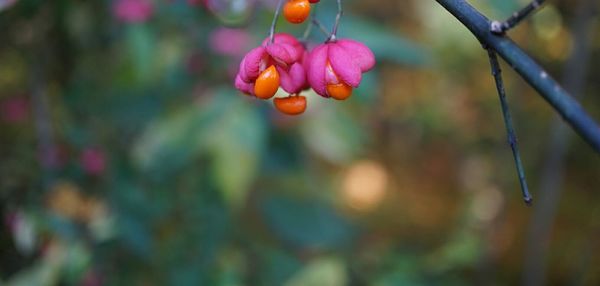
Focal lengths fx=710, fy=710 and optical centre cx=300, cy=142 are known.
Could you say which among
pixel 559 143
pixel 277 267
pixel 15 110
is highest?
pixel 559 143

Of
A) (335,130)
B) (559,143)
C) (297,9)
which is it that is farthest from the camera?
(559,143)

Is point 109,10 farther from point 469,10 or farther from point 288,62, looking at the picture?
point 469,10

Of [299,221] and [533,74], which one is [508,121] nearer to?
[533,74]

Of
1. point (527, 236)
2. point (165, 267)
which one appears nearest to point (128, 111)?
point (165, 267)

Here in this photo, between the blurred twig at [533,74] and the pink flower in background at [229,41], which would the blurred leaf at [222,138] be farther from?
the blurred twig at [533,74]

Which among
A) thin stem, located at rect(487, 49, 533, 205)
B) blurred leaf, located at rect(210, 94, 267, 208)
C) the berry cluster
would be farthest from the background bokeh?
thin stem, located at rect(487, 49, 533, 205)

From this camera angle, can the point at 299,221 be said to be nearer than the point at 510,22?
No

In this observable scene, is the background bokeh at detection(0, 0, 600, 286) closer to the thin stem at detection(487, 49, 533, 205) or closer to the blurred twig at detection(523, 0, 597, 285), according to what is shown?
the blurred twig at detection(523, 0, 597, 285)

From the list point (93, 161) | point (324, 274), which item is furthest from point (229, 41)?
point (324, 274)
